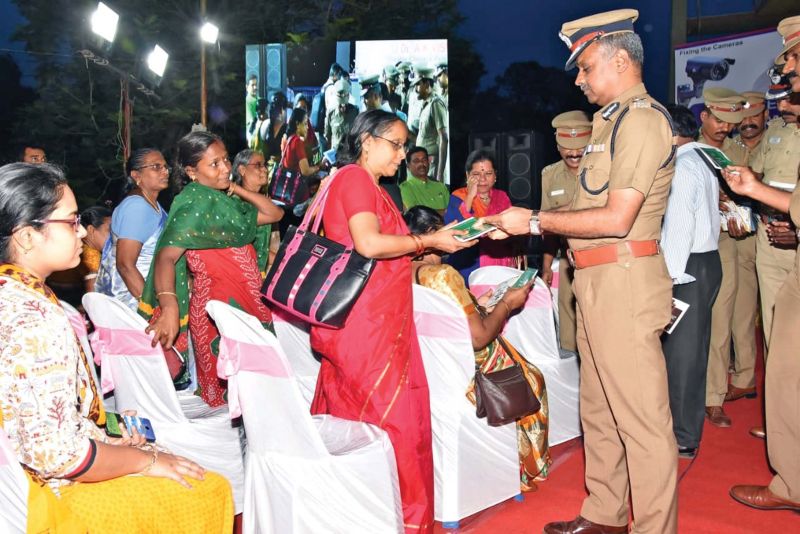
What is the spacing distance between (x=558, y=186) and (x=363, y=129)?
2693 millimetres

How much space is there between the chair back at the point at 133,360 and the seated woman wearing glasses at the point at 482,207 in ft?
8.25

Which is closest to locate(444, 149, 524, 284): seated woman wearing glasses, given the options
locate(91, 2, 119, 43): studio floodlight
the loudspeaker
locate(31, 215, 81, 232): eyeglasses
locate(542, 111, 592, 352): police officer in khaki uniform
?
locate(542, 111, 592, 352): police officer in khaki uniform

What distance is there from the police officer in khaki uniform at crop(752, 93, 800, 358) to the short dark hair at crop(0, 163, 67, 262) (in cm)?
307

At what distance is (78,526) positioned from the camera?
1.54 meters

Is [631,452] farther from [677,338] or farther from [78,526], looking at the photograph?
[78,526]

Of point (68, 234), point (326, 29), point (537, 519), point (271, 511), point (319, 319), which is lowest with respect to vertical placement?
point (537, 519)

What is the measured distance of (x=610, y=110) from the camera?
2.31 metres

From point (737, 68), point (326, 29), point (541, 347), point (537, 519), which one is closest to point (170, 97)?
point (326, 29)

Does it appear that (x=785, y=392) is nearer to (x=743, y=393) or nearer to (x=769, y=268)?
(x=769, y=268)

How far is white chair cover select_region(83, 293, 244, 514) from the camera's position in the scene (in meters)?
2.76

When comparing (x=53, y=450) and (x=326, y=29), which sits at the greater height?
(x=326, y=29)

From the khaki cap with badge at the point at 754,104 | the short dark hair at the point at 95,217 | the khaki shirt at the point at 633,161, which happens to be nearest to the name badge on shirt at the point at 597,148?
the khaki shirt at the point at 633,161

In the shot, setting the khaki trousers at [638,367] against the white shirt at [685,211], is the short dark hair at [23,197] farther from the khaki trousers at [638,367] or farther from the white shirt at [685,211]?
the white shirt at [685,211]

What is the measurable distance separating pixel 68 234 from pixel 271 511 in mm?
1047
